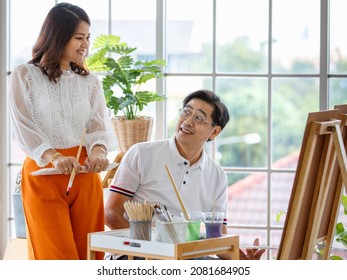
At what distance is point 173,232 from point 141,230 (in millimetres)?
129

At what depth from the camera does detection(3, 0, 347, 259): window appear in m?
5.18

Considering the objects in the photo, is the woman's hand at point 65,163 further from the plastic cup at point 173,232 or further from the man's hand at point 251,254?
the man's hand at point 251,254

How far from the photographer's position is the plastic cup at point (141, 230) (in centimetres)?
288

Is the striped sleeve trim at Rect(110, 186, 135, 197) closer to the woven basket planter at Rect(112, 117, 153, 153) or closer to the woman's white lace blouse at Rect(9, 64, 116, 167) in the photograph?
the woman's white lace blouse at Rect(9, 64, 116, 167)

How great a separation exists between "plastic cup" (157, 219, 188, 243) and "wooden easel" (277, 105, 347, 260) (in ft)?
1.87

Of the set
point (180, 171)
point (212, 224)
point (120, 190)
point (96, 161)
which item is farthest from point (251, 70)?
point (212, 224)

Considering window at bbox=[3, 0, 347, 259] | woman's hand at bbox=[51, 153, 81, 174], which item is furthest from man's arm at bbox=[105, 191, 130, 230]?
window at bbox=[3, 0, 347, 259]

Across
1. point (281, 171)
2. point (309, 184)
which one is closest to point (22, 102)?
point (309, 184)

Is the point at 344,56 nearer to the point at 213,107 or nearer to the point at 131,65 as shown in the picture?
the point at 131,65

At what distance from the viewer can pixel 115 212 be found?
3545mm

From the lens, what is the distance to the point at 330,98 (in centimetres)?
518

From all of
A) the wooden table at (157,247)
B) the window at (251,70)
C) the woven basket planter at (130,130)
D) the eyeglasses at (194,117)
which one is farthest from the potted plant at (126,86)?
the wooden table at (157,247)
